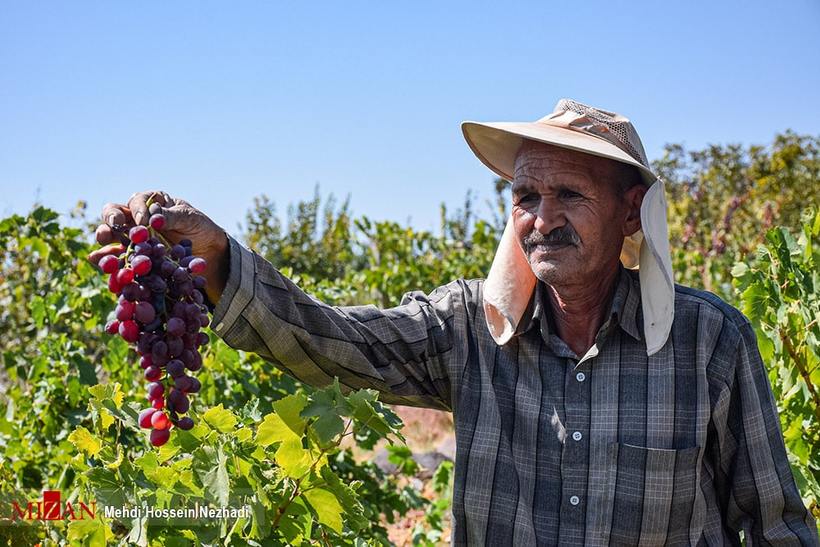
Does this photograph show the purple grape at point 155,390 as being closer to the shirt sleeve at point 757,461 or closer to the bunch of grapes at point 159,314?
the bunch of grapes at point 159,314

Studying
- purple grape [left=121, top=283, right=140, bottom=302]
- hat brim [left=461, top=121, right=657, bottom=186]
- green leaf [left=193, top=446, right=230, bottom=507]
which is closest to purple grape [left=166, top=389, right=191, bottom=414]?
green leaf [left=193, top=446, right=230, bottom=507]

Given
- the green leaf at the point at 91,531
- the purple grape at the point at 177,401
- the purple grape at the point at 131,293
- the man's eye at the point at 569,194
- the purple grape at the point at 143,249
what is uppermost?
the man's eye at the point at 569,194

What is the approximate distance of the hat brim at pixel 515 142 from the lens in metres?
2.11

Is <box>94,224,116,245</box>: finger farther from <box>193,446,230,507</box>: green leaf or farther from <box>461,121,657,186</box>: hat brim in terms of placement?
<box>461,121,657,186</box>: hat brim

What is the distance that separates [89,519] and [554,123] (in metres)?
1.46

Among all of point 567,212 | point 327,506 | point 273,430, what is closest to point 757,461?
point 567,212

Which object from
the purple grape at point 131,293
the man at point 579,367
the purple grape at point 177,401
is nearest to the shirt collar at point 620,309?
the man at point 579,367

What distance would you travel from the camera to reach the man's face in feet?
7.13

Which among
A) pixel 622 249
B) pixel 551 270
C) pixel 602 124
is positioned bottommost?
pixel 551 270

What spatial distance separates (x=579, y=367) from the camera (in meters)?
2.23

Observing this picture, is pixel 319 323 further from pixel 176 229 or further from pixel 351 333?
pixel 176 229

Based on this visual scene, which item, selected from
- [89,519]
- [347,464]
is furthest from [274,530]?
[347,464]

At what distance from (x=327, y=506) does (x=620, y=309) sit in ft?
3.35

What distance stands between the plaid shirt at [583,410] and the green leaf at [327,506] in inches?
20.8
